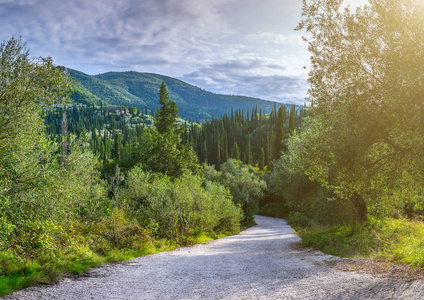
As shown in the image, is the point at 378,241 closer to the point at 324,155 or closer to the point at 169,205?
the point at 324,155

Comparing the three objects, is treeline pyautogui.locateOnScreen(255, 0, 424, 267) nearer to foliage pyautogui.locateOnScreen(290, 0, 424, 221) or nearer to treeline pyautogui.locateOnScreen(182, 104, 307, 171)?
foliage pyautogui.locateOnScreen(290, 0, 424, 221)

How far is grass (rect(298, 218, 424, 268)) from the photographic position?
834 centimetres

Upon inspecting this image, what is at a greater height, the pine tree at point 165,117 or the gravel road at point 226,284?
the pine tree at point 165,117

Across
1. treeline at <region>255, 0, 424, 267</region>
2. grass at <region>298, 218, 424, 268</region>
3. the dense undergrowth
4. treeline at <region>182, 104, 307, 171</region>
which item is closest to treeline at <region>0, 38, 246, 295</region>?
the dense undergrowth

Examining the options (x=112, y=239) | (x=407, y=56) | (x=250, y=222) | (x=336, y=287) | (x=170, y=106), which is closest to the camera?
(x=336, y=287)

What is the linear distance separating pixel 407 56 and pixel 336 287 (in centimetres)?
681

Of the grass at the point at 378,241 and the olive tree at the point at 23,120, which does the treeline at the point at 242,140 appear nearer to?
the grass at the point at 378,241

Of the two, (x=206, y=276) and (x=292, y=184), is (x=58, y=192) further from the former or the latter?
(x=292, y=184)

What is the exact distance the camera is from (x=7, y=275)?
775 cm

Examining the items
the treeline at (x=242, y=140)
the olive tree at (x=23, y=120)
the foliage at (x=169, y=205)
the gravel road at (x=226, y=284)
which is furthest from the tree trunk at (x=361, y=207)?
the treeline at (x=242, y=140)

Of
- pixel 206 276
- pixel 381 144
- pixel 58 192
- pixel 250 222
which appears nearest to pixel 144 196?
pixel 58 192

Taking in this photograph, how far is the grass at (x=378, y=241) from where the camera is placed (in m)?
8.34

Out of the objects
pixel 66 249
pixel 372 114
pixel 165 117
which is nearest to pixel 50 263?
pixel 66 249

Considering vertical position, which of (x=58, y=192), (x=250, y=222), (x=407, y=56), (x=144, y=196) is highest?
(x=407, y=56)
